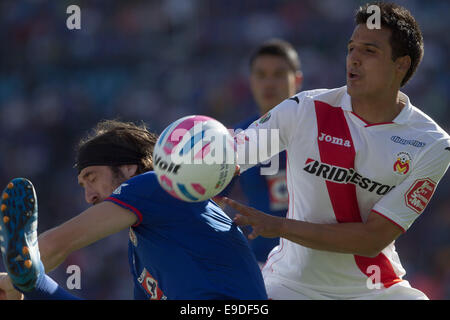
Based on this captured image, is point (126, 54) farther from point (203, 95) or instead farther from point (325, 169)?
point (325, 169)

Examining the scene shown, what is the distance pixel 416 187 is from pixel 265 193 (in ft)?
7.46

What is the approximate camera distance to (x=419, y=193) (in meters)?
3.98

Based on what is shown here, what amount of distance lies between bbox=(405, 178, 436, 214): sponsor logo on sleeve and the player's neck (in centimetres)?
41

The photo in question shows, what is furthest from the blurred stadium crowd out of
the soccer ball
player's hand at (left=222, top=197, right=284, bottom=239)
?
the soccer ball

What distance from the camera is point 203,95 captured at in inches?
533

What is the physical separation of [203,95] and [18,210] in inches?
411

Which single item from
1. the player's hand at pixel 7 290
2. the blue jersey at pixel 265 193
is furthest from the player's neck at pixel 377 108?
the player's hand at pixel 7 290

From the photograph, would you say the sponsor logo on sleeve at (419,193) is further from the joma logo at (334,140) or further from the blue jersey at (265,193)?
the blue jersey at (265,193)

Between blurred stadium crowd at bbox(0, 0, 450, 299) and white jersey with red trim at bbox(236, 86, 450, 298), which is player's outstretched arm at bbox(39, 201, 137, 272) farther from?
blurred stadium crowd at bbox(0, 0, 450, 299)

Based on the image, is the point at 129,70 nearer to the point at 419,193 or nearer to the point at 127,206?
the point at 419,193

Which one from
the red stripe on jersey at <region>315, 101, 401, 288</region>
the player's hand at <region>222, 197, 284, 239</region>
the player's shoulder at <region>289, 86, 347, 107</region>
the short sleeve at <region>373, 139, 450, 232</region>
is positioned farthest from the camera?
the player's shoulder at <region>289, 86, 347, 107</region>

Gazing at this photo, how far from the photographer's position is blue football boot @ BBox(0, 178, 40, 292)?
10.4 feet

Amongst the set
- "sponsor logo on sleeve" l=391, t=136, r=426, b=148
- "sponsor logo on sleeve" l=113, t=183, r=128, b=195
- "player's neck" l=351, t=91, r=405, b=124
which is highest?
"player's neck" l=351, t=91, r=405, b=124

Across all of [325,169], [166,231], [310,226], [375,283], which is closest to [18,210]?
[166,231]
